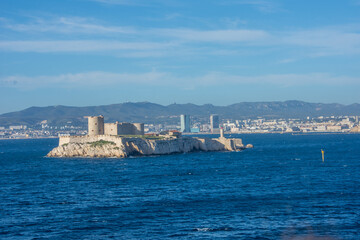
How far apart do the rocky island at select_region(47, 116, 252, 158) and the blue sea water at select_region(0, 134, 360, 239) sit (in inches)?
916

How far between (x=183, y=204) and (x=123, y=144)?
4769 cm

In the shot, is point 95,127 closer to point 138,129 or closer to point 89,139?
point 89,139

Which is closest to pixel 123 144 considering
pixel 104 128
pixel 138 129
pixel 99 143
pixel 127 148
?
pixel 127 148

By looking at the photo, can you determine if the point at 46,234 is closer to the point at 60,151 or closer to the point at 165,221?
the point at 165,221

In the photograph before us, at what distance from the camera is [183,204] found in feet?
123

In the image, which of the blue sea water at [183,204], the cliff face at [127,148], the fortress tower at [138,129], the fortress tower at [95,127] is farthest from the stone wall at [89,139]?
the blue sea water at [183,204]

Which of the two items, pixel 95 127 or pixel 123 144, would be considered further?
pixel 95 127

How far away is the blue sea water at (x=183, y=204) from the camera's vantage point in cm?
2905

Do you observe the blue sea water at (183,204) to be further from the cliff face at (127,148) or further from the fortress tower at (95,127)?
the fortress tower at (95,127)

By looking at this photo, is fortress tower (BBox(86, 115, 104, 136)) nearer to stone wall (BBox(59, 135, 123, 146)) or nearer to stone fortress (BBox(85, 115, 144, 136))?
stone fortress (BBox(85, 115, 144, 136))

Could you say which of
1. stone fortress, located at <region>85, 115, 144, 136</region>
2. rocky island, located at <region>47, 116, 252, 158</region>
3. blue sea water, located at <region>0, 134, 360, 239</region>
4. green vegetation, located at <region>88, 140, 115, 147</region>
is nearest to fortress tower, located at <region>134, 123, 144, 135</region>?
rocky island, located at <region>47, 116, 252, 158</region>

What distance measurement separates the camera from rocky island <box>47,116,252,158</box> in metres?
85.5

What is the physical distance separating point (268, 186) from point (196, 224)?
1689 cm

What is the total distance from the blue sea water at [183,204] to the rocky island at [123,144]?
2328 cm
